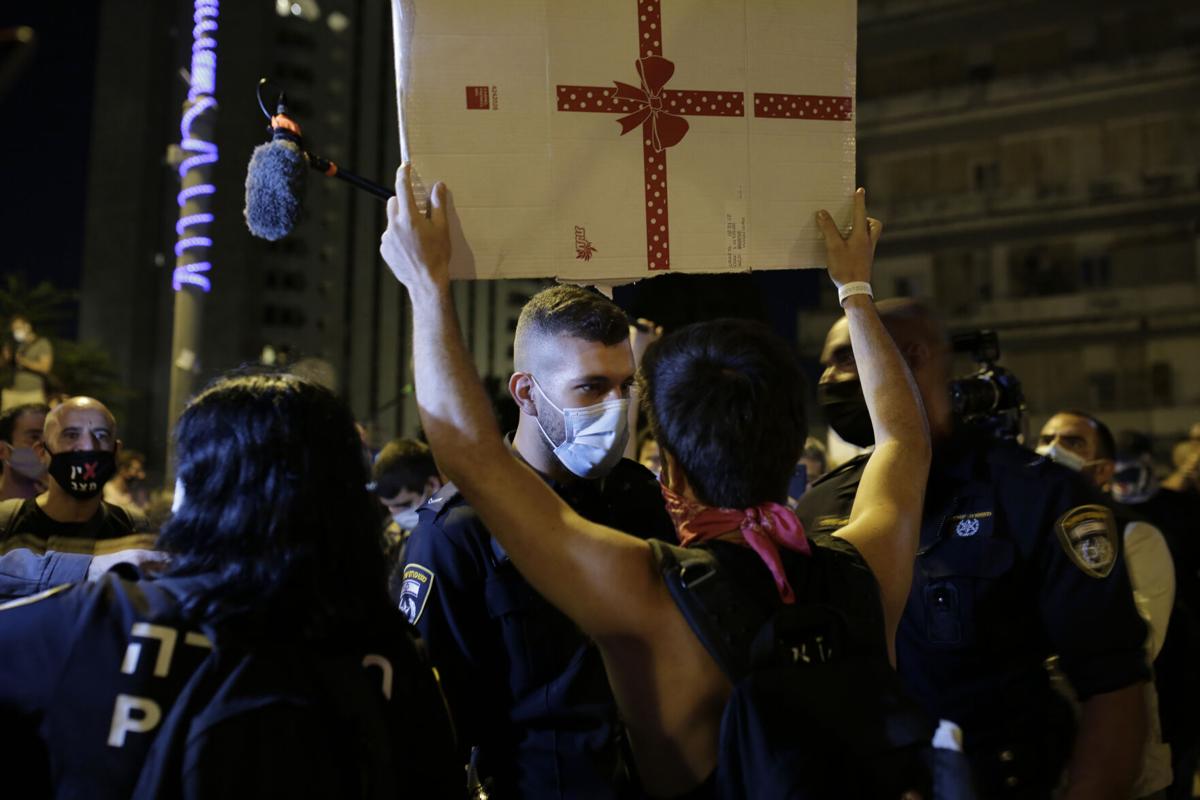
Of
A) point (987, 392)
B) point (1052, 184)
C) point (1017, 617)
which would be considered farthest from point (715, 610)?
point (1052, 184)

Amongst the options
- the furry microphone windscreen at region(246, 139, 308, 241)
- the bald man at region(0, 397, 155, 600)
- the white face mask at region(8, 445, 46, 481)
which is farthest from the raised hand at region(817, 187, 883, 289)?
the white face mask at region(8, 445, 46, 481)

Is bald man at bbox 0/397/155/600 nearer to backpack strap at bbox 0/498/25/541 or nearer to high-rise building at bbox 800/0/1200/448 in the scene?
backpack strap at bbox 0/498/25/541

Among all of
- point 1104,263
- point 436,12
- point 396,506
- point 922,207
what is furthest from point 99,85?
point 436,12

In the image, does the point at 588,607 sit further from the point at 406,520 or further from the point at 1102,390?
the point at 1102,390

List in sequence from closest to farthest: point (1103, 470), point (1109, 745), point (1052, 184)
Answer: point (1109, 745), point (1103, 470), point (1052, 184)

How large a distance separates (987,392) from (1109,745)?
1.32 meters

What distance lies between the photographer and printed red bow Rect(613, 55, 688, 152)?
2580 millimetres

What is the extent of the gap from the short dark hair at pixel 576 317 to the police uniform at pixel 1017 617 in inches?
32.8

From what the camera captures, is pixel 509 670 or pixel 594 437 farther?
pixel 594 437

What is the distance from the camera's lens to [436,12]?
242 centimetres

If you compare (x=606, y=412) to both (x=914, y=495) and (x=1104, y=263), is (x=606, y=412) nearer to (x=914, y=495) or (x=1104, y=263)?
(x=914, y=495)

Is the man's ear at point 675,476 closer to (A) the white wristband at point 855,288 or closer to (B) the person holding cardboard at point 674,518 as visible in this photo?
(B) the person holding cardboard at point 674,518

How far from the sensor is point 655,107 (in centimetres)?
260

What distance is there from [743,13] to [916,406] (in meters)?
1.10
